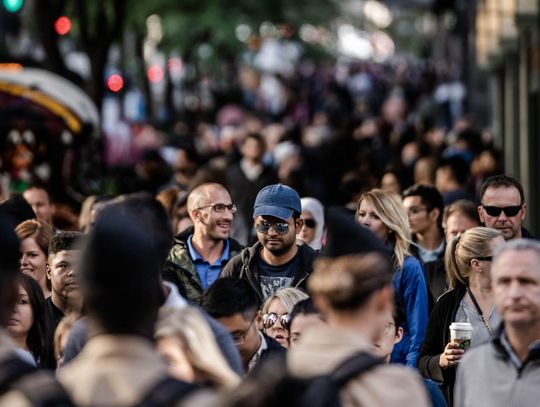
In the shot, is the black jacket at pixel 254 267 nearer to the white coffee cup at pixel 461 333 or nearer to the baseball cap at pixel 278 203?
the baseball cap at pixel 278 203

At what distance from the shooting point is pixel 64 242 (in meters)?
9.44

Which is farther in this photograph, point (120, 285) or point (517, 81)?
point (517, 81)

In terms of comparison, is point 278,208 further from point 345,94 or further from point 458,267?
point 345,94

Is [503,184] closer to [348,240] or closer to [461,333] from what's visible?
[461,333]

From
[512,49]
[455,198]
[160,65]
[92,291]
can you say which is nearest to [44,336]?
[92,291]

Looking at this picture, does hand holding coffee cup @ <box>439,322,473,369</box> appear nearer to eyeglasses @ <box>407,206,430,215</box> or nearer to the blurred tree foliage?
eyeglasses @ <box>407,206,430,215</box>

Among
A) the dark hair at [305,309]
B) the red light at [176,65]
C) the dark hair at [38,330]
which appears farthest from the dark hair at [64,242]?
the red light at [176,65]

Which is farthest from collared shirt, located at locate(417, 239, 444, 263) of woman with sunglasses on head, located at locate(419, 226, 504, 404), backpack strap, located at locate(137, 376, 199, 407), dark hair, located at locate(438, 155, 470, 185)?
backpack strap, located at locate(137, 376, 199, 407)

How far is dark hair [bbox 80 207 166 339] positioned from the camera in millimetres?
4965

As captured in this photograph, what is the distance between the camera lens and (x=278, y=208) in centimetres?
1030

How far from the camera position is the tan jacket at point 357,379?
16.8 feet

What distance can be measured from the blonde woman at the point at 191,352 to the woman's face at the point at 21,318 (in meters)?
2.76

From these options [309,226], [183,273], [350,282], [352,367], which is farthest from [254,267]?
[352,367]

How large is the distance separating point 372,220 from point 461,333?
89.0 inches
